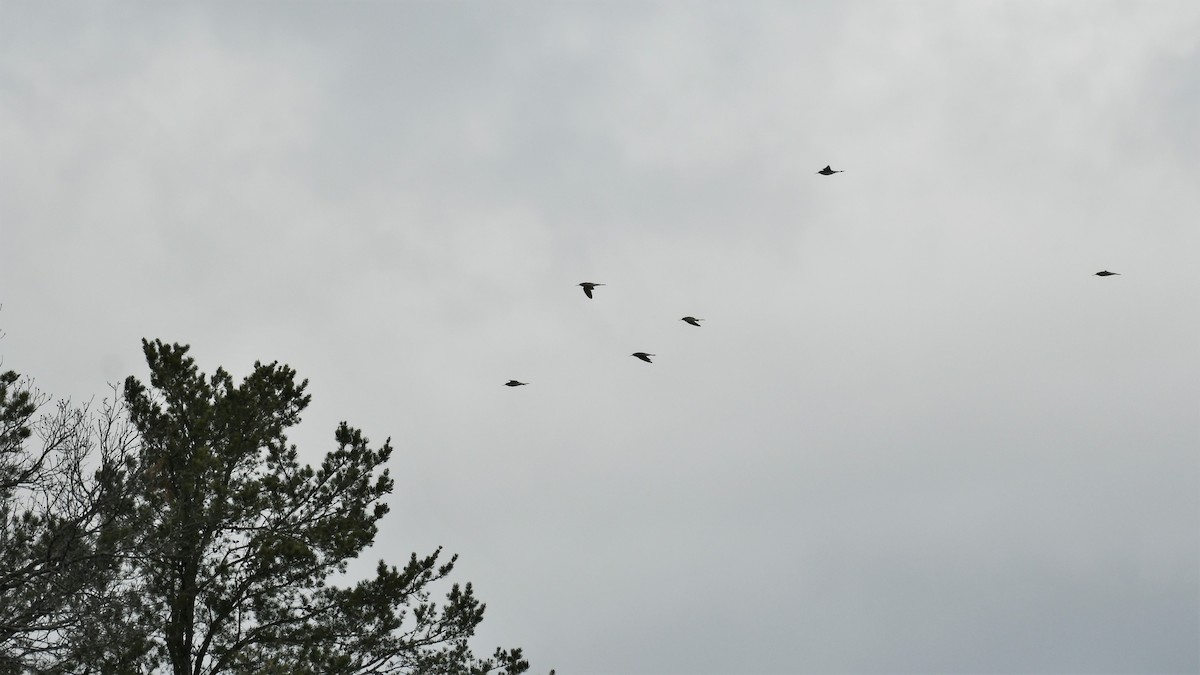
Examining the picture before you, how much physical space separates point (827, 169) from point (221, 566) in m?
11.4

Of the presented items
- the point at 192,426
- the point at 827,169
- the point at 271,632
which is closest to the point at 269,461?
the point at 192,426

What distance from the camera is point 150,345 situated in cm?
1989

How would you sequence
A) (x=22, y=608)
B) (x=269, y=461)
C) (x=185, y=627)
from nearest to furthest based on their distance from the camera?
(x=22, y=608) < (x=185, y=627) < (x=269, y=461)

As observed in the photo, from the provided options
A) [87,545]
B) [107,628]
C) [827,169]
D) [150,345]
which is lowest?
[107,628]

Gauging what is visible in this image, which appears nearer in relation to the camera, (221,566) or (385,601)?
(221,566)

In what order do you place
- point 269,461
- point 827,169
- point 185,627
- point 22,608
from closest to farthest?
point 22,608 < point 827,169 < point 185,627 < point 269,461

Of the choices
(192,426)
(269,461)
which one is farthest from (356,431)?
(192,426)

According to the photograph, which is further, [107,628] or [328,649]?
[328,649]

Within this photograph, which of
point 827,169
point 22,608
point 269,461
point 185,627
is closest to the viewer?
point 22,608

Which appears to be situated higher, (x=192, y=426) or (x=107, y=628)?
(x=192, y=426)

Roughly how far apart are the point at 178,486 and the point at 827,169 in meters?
11.2

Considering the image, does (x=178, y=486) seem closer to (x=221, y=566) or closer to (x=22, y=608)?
(x=221, y=566)

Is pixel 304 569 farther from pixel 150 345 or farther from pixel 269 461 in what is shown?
pixel 150 345

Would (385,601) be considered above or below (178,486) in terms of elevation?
below
